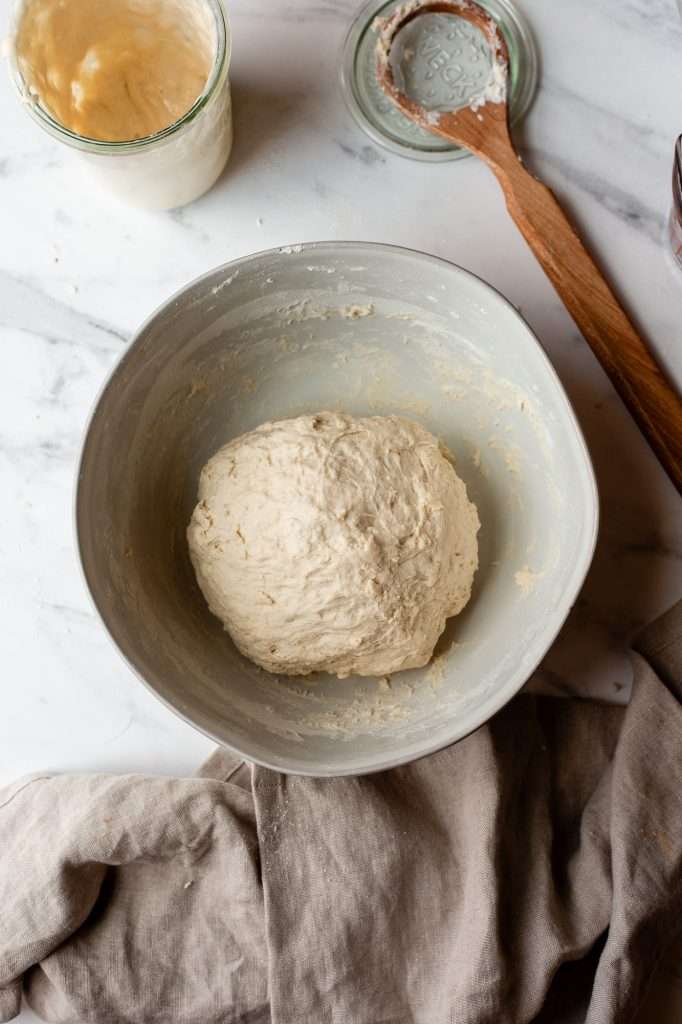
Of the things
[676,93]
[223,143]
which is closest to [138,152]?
[223,143]

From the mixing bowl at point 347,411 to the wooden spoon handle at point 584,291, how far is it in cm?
13

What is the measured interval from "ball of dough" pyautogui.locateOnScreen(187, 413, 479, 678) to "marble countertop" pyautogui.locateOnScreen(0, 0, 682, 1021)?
0.21 m

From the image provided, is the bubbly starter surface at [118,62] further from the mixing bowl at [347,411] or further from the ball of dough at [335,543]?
the ball of dough at [335,543]

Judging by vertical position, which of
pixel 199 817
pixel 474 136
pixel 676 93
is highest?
pixel 676 93

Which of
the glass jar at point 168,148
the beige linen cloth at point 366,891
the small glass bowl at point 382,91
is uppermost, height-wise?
the small glass bowl at point 382,91

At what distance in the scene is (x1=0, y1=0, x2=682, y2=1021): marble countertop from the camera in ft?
4.09

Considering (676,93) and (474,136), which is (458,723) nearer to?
(474,136)

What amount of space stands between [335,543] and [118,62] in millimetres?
644

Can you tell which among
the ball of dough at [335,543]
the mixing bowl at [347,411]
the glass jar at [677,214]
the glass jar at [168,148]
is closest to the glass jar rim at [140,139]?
the glass jar at [168,148]

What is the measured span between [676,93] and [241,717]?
957 millimetres

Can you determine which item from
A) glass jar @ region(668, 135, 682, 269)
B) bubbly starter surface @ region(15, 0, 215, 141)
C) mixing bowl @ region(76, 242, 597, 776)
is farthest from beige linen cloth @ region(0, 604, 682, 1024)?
bubbly starter surface @ region(15, 0, 215, 141)

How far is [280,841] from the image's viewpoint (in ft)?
3.88

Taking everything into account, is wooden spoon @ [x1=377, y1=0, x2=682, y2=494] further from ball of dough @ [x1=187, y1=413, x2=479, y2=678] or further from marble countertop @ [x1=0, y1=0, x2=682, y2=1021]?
ball of dough @ [x1=187, y1=413, x2=479, y2=678]

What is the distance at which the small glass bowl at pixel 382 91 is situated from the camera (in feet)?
4.07
